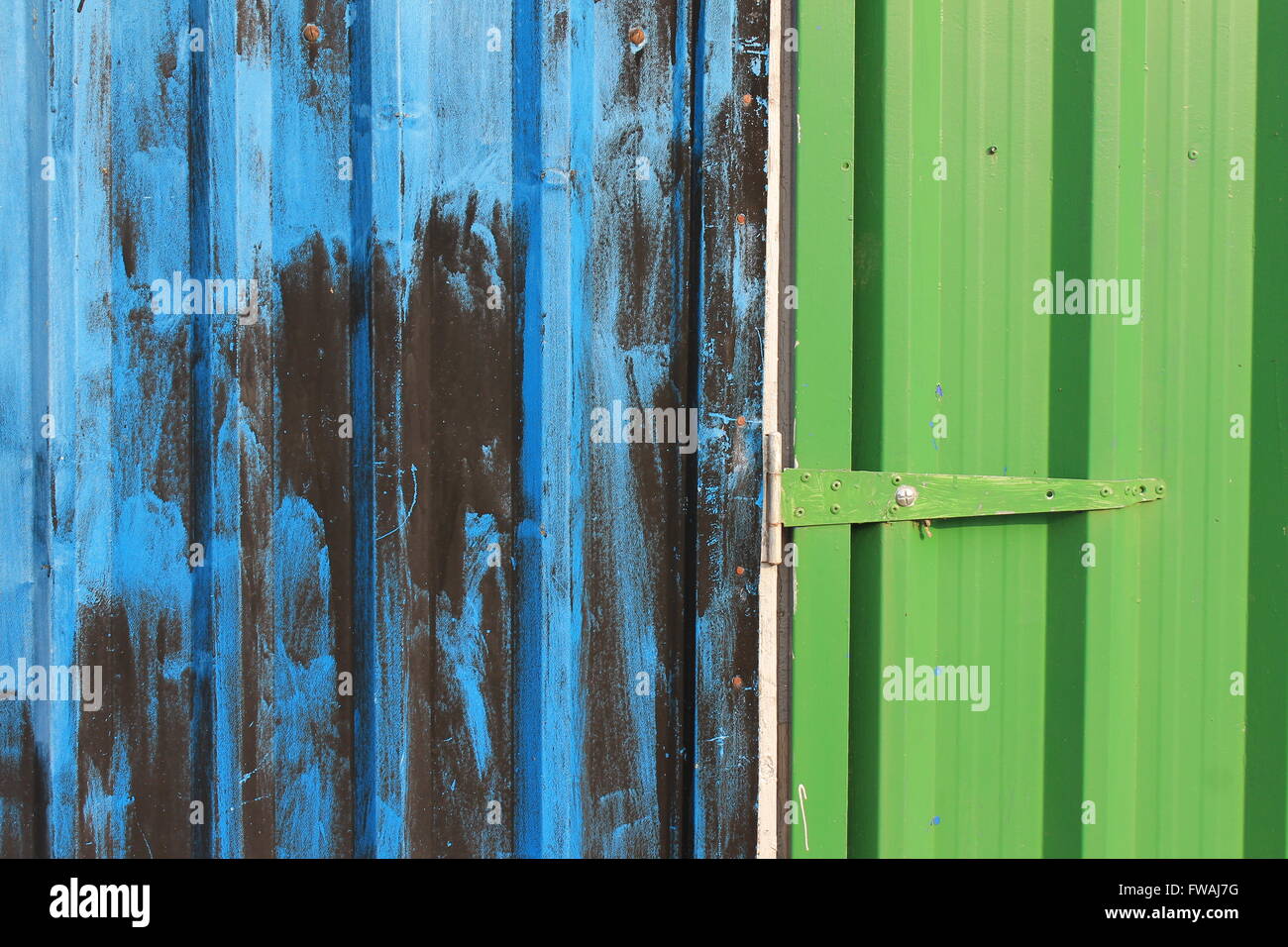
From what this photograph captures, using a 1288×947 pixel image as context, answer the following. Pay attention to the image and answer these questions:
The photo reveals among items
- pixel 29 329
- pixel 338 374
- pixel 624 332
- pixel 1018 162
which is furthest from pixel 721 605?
pixel 29 329

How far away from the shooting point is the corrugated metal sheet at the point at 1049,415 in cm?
180

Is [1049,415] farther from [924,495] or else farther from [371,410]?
[371,410]

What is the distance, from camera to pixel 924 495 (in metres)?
1.80

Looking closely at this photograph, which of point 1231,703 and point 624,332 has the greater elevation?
point 624,332

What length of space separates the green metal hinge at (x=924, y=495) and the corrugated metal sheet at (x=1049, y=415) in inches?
1.7

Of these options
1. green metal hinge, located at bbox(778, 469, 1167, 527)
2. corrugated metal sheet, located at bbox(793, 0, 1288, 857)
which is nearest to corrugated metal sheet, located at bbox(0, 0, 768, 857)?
green metal hinge, located at bbox(778, 469, 1167, 527)

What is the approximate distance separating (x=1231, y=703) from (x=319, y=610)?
2205mm

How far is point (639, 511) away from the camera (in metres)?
1.74

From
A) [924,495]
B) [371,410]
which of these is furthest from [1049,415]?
[371,410]

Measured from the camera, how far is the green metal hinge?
70.2 inches

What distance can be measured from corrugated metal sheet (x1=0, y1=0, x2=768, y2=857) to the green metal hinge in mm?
150

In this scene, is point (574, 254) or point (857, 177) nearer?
point (574, 254)

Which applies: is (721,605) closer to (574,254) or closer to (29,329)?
(574,254)

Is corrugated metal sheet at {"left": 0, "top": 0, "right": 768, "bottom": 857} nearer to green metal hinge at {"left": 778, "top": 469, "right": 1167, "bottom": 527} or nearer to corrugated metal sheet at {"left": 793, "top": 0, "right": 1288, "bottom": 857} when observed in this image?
green metal hinge at {"left": 778, "top": 469, "right": 1167, "bottom": 527}
